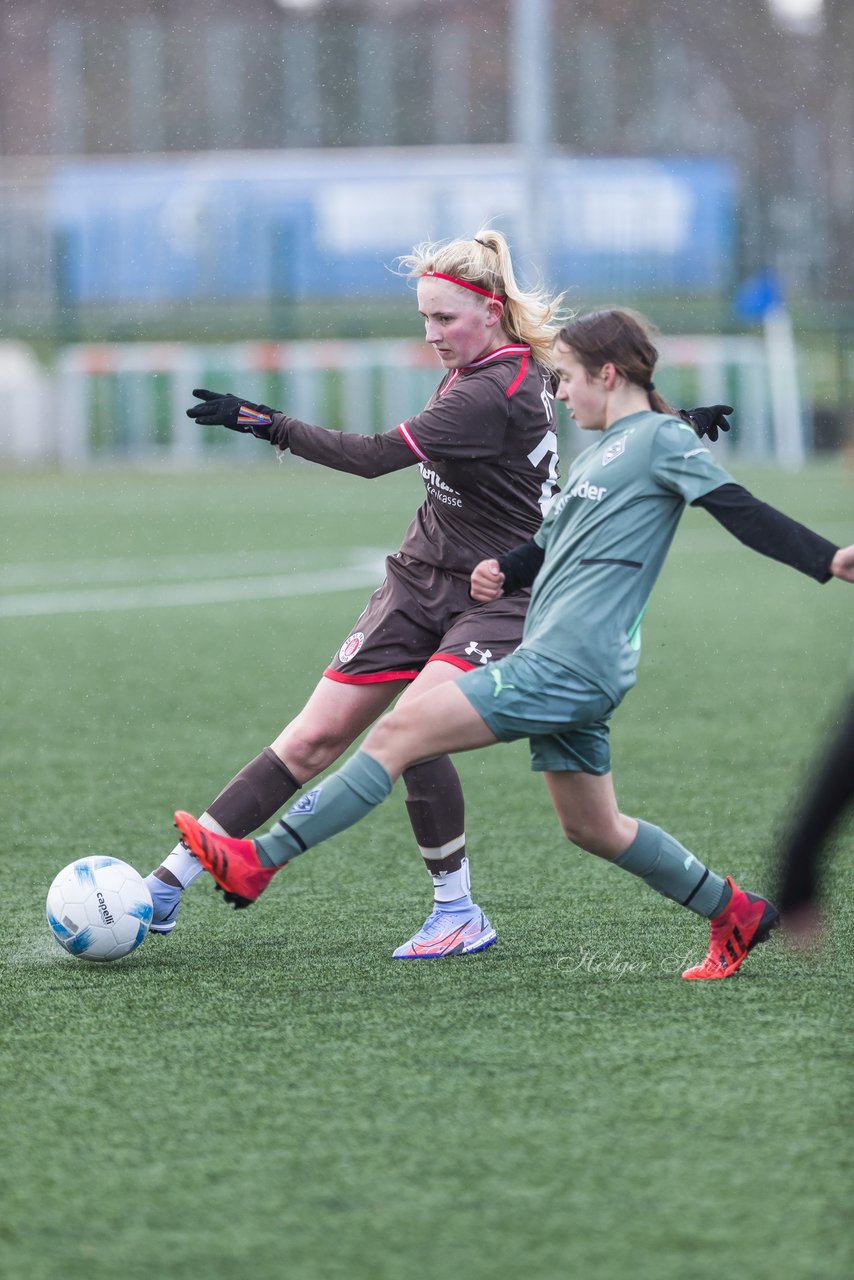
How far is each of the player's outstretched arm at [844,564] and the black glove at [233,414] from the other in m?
1.38

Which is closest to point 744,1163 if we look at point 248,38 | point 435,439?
point 435,439

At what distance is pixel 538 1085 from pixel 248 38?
3579 centimetres

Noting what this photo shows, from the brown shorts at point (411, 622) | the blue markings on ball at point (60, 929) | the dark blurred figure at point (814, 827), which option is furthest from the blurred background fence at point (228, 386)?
the dark blurred figure at point (814, 827)

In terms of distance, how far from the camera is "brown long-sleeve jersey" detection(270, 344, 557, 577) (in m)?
4.47

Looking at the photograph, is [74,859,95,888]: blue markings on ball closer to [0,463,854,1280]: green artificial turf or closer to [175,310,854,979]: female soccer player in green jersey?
[0,463,854,1280]: green artificial turf

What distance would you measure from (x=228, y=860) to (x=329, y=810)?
0.24m

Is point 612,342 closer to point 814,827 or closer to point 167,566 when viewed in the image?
point 814,827

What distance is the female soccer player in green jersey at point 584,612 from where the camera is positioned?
3924mm

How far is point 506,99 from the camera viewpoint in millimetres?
33656

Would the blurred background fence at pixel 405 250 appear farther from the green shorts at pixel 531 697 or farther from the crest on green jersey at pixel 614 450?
the green shorts at pixel 531 697

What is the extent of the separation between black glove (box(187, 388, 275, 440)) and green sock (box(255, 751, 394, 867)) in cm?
90

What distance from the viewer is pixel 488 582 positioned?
4.18 meters

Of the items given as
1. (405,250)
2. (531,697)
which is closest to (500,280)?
(531,697)

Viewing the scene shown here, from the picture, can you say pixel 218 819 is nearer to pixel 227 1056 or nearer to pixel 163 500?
pixel 227 1056
